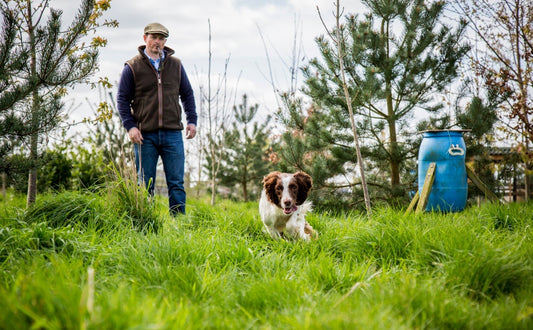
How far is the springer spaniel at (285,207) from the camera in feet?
11.2

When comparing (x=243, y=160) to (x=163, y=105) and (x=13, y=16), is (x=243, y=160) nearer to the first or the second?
(x=163, y=105)

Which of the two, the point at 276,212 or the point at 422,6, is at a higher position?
the point at 422,6

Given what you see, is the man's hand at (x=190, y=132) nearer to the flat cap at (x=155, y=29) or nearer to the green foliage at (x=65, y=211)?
the flat cap at (x=155, y=29)

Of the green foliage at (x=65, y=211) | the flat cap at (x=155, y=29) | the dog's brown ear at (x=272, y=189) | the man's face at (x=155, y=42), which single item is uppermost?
the flat cap at (x=155, y=29)

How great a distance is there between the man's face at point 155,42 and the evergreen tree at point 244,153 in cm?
608

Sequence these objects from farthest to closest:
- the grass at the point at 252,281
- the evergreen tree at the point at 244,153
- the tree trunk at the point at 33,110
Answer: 1. the evergreen tree at the point at 244,153
2. the tree trunk at the point at 33,110
3. the grass at the point at 252,281

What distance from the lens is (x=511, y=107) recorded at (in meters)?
5.70

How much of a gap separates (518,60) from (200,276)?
6.35 m

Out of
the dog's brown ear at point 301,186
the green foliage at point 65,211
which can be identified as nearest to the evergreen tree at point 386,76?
the dog's brown ear at point 301,186

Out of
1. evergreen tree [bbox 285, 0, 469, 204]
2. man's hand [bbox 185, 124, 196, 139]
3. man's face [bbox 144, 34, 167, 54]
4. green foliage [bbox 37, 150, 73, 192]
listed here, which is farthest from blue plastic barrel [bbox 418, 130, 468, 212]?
green foliage [bbox 37, 150, 73, 192]

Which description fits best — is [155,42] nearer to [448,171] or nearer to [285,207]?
→ [285,207]

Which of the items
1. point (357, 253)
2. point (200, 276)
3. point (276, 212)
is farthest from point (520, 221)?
point (200, 276)

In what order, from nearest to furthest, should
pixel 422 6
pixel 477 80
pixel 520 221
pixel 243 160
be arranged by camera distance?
1. pixel 520 221
2. pixel 422 6
3. pixel 477 80
4. pixel 243 160

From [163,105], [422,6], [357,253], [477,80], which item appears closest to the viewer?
[357,253]
